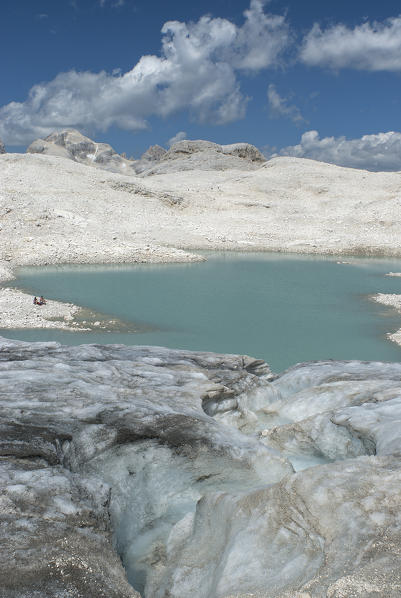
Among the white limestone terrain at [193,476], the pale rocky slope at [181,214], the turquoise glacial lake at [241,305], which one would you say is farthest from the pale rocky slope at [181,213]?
the white limestone terrain at [193,476]

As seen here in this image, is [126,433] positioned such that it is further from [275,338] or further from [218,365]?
[275,338]

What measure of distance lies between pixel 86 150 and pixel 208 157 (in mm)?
115441

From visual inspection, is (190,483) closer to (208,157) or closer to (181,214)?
(181,214)

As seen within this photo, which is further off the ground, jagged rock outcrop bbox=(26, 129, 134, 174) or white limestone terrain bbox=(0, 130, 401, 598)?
jagged rock outcrop bbox=(26, 129, 134, 174)

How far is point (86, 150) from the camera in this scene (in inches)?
7500

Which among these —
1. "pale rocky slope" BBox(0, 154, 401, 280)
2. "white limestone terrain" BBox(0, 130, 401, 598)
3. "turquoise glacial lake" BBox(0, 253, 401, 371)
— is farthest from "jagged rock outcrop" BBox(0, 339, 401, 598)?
"pale rocky slope" BBox(0, 154, 401, 280)

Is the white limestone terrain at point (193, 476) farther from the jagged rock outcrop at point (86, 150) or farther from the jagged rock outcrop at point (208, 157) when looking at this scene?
the jagged rock outcrop at point (86, 150)

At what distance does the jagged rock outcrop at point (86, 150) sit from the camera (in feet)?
614

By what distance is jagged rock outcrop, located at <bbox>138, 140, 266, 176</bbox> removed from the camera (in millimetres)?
87562

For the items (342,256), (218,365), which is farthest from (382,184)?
(218,365)

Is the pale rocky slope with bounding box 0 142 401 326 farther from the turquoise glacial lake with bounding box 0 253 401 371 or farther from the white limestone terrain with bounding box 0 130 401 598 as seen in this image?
the white limestone terrain with bounding box 0 130 401 598

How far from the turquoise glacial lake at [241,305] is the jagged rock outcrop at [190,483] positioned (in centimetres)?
789

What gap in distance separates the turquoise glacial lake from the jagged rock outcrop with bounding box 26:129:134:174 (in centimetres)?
15545

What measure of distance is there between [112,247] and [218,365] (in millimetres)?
33074
